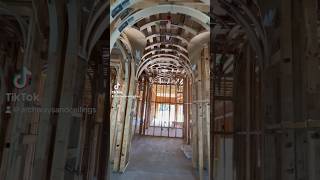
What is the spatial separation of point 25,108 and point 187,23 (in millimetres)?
6016

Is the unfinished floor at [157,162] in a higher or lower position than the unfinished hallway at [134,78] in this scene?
lower

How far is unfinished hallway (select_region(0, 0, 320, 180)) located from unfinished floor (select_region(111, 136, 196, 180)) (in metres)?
0.08

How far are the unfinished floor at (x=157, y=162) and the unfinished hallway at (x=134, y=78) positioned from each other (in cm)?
8

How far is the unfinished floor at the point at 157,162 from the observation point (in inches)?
358

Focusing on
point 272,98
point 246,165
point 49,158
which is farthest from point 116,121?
point 272,98

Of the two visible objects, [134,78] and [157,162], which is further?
[157,162]

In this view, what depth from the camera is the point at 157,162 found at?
11.4 meters

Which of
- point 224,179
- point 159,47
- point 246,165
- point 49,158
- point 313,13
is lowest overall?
point 224,179

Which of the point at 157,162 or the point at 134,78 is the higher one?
the point at 134,78

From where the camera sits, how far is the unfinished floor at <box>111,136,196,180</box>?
9.09 metres

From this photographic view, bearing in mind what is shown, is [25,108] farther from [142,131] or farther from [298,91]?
[142,131]

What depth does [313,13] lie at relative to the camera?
2.73m

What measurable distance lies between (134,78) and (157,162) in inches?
147

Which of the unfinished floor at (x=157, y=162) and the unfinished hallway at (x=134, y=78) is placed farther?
the unfinished floor at (x=157, y=162)
